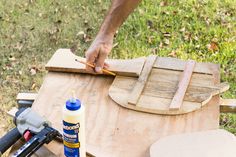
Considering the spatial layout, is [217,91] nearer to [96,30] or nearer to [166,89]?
[166,89]

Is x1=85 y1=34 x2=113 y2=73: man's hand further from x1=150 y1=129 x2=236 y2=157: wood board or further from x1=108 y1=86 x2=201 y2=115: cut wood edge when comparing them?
x1=150 y1=129 x2=236 y2=157: wood board

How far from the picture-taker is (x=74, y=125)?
5.26 feet

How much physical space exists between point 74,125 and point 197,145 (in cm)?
52

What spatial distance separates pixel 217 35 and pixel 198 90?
229cm

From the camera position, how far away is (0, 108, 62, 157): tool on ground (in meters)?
1.75

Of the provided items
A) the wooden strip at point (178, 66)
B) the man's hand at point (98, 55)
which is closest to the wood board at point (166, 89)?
the wooden strip at point (178, 66)

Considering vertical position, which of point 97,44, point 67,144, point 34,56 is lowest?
point 34,56

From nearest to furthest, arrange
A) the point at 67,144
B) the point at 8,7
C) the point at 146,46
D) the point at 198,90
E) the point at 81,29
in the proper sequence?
the point at 67,144 < the point at 198,90 < the point at 146,46 < the point at 81,29 < the point at 8,7

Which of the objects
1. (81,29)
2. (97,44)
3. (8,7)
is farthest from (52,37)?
(97,44)

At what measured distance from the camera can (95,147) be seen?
1.81m

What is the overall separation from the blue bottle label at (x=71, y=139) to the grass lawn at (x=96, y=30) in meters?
2.12

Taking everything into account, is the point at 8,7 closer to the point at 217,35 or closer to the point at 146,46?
the point at 146,46

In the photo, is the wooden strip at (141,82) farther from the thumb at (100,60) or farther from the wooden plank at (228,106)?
the wooden plank at (228,106)

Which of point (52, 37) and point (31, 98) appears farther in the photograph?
point (52, 37)
